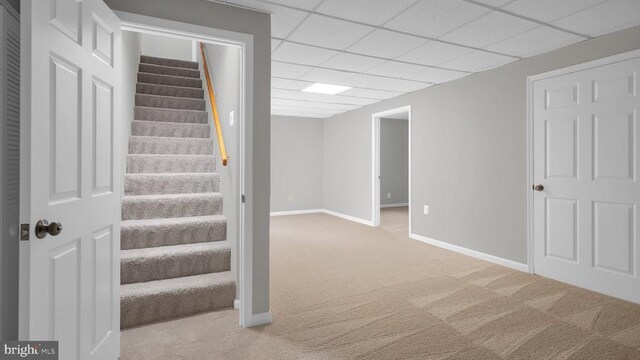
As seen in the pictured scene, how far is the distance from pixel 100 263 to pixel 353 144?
5.58m

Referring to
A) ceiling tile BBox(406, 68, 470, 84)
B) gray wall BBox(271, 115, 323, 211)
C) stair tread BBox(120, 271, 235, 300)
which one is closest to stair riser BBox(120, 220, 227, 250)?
stair tread BBox(120, 271, 235, 300)

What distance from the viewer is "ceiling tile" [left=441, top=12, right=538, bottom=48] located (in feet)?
8.67

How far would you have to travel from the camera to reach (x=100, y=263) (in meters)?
1.78

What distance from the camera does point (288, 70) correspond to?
405 cm

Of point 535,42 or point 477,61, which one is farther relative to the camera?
point 477,61

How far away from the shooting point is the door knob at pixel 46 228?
1274mm

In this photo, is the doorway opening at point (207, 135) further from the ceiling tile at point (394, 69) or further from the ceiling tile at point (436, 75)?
the ceiling tile at point (436, 75)

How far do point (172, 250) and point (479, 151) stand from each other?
363 cm

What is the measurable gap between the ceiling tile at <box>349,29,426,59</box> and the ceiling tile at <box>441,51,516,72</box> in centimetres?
71

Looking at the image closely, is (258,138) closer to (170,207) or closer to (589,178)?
(170,207)

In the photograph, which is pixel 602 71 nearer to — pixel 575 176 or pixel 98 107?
pixel 575 176

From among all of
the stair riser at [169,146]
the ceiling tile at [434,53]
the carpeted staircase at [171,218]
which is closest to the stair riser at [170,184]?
the carpeted staircase at [171,218]

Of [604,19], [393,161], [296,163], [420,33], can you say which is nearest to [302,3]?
[420,33]

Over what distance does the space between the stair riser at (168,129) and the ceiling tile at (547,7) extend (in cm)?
341
